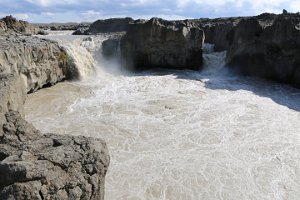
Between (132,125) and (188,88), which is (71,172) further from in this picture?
(188,88)

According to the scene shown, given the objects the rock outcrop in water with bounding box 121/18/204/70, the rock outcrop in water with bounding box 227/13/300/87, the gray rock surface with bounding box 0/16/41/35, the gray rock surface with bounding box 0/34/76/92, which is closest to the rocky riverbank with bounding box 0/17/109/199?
the gray rock surface with bounding box 0/34/76/92

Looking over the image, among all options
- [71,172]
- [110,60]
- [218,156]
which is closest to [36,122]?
[218,156]

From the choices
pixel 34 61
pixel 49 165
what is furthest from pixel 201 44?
pixel 49 165

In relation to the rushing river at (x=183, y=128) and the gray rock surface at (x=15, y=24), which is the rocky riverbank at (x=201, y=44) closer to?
the rushing river at (x=183, y=128)

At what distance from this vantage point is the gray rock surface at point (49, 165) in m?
4.53

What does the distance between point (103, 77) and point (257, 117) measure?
8.56 meters

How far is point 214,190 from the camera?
26.6ft

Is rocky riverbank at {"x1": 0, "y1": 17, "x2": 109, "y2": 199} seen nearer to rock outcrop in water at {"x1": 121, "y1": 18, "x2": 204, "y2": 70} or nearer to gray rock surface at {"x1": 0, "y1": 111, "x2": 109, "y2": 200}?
gray rock surface at {"x1": 0, "y1": 111, "x2": 109, "y2": 200}

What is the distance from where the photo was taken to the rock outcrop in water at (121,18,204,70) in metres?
20.8

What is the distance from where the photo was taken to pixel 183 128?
11.9m

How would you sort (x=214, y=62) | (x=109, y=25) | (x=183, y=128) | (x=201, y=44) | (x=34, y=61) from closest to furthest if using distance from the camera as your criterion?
(x=183, y=128)
(x=34, y=61)
(x=201, y=44)
(x=214, y=62)
(x=109, y=25)

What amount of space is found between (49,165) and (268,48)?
55.1 feet

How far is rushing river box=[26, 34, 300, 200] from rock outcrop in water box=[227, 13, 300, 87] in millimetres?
802

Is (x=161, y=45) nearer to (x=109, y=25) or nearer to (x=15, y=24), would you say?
(x=15, y=24)
